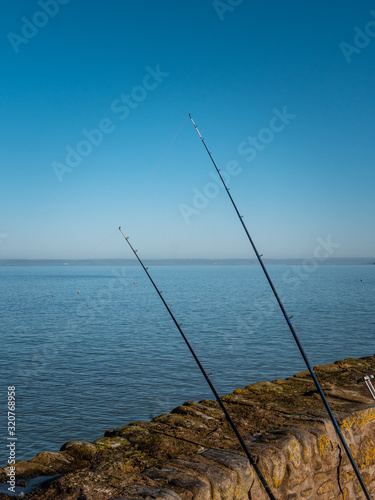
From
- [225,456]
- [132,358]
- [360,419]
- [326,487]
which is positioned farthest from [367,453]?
[132,358]

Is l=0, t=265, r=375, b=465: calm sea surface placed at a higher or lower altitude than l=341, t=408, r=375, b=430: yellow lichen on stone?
higher

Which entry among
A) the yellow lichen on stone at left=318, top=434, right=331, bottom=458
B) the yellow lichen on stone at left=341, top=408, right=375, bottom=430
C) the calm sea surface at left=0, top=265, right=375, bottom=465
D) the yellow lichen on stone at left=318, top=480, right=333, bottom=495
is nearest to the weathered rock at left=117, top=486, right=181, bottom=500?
the yellow lichen on stone at left=318, top=434, right=331, bottom=458

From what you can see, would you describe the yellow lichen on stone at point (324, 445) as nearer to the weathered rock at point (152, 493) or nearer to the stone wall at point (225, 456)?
the stone wall at point (225, 456)

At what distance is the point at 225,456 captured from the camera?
15.2ft

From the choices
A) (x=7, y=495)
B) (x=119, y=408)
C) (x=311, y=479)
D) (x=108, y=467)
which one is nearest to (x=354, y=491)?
(x=311, y=479)

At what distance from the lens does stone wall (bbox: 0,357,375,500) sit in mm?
4012

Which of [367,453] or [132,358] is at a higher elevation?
[132,358]

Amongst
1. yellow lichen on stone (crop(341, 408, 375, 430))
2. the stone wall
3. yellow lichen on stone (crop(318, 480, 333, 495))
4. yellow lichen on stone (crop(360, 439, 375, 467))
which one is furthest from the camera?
yellow lichen on stone (crop(360, 439, 375, 467))

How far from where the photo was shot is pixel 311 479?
514 centimetres

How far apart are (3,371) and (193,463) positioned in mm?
14838

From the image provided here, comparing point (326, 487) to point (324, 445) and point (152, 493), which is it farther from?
point (152, 493)

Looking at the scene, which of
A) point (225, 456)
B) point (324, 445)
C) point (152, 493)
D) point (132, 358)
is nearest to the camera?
point (152, 493)

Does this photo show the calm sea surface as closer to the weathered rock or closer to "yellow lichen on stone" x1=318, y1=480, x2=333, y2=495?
"yellow lichen on stone" x1=318, y1=480, x2=333, y2=495

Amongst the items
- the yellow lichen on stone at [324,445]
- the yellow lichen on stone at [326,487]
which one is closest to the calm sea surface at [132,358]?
the yellow lichen on stone at [326,487]
